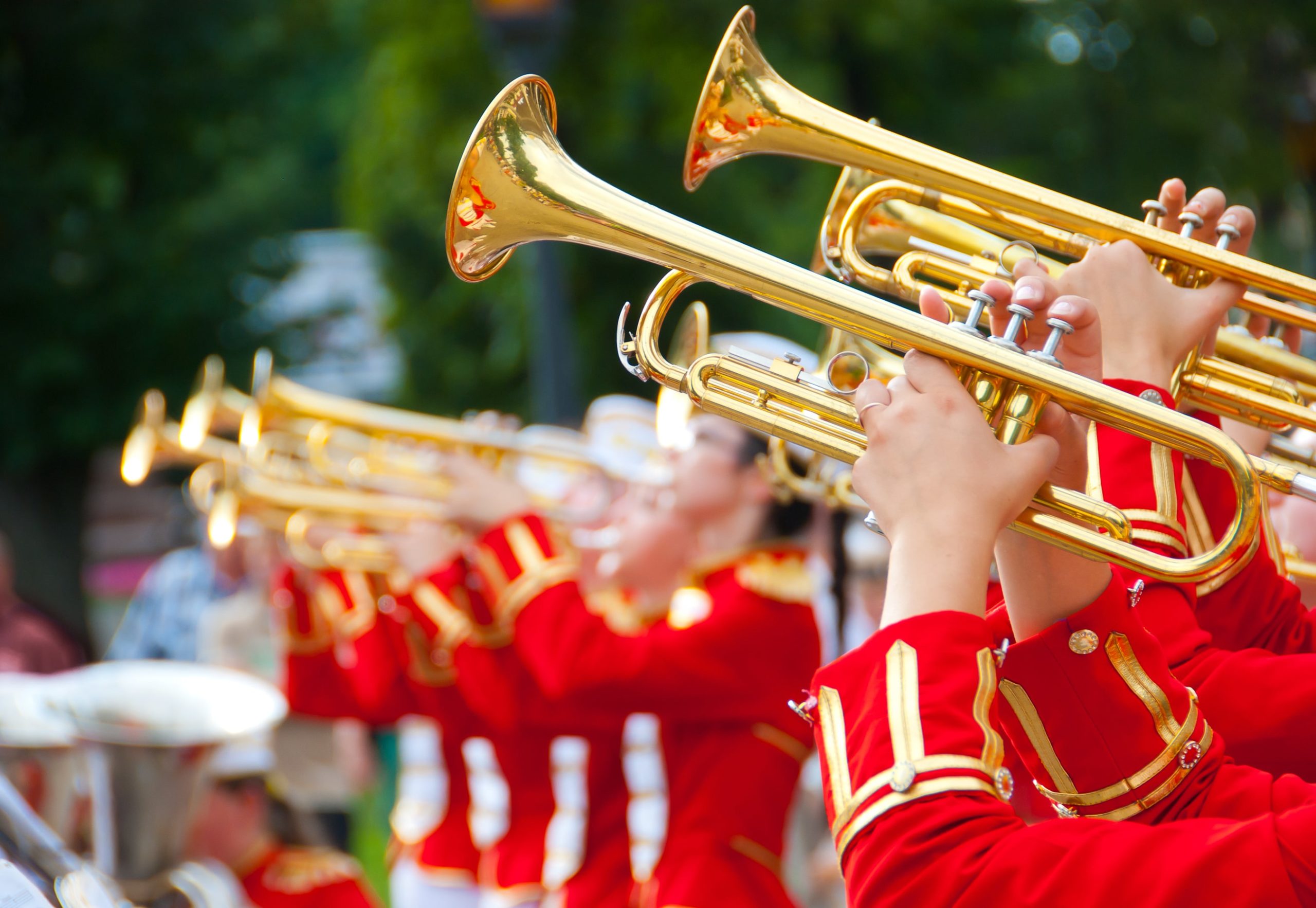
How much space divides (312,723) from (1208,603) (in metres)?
4.61

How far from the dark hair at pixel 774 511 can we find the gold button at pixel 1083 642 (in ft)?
6.77

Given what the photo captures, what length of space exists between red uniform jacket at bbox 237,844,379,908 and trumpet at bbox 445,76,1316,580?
236 centimetres

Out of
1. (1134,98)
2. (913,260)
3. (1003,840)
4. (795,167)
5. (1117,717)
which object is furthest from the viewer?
(795,167)

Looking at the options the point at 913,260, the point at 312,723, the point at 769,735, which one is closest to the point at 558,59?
the point at 312,723

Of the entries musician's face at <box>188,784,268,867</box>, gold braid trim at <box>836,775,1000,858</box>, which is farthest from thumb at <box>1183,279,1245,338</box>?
musician's face at <box>188,784,268,867</box>

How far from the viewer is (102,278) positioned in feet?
35.4

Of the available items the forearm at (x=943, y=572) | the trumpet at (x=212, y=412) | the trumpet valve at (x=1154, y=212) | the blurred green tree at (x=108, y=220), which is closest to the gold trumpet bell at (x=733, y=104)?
the trumpet valve at (x=1154, y=212)

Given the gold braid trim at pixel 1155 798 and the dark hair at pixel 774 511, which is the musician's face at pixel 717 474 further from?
the gold braid trim at pixel 1155 798

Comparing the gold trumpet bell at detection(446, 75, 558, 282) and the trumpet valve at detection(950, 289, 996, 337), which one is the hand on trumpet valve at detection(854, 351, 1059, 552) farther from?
the gold trumpet bell at detection(446, 75, 558, 282)

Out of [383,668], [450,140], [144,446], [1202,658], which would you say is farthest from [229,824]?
[450,140]

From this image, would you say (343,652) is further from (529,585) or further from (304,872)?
(529,585)

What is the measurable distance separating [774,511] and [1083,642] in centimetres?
210

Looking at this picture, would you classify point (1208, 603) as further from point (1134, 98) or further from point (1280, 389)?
point (1134, 98)

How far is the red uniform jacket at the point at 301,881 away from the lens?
3.68m
